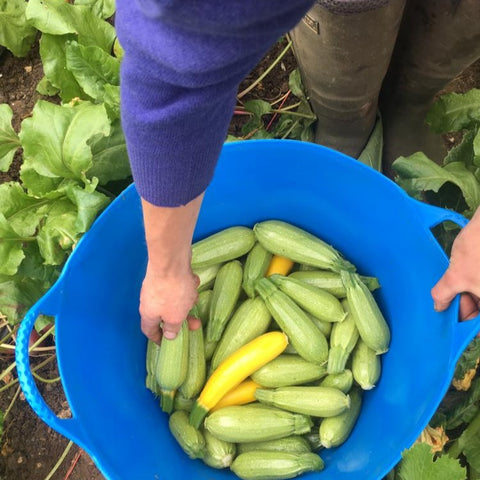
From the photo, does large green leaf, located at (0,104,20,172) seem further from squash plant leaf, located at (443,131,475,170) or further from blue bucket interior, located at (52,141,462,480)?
squash plant leaf, located at (443,131,475,170)

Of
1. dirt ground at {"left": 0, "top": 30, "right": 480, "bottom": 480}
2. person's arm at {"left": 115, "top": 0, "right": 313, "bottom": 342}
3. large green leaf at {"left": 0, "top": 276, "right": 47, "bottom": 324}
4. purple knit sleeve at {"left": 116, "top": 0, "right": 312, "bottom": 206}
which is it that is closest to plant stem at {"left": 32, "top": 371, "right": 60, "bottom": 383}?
dirt ground at {"left": 0, "top": 30, "right": 480, "bottom": 480}

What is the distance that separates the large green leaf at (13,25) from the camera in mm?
2115

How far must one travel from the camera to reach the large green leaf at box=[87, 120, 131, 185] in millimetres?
1613

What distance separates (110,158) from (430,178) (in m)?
0.88

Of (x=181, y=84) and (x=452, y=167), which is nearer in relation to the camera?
(x=181, y=84)

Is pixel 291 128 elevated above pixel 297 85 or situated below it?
below

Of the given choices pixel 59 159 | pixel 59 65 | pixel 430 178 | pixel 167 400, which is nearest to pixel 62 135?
pixel 59 159

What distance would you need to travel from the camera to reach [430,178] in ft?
5.32

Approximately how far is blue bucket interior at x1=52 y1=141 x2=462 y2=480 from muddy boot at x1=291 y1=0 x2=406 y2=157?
29 cm

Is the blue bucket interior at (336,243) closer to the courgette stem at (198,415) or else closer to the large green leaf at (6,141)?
the courgette stem at (198,415)

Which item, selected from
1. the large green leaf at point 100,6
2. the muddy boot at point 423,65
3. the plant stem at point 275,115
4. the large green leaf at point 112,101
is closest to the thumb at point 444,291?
the muddy boot at point 423,65

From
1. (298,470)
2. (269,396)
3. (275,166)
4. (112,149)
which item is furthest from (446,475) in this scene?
(112,149)

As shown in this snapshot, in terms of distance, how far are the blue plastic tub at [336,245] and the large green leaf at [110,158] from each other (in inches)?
8.7

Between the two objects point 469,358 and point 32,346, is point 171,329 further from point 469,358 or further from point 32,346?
point 469,358
